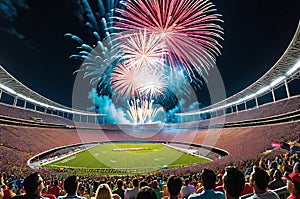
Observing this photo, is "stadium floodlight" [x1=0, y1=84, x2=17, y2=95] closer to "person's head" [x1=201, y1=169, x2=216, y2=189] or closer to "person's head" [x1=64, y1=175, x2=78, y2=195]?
"person's head" [x1=64, y1=175, x2=78, y2=195]

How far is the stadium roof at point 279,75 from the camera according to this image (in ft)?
99.7

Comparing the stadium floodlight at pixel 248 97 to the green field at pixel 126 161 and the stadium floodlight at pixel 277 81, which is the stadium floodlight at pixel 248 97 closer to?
the stadium floodlight at pixel 277 81

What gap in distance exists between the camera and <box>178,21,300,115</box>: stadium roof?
30391mm

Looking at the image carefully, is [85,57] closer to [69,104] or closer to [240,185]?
[240,185]

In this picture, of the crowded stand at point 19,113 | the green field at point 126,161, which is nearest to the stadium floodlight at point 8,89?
the crowded stand at point 19,113

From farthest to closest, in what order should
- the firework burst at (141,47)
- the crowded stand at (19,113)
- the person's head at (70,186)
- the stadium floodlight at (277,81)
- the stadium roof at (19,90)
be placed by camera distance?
the crowded stand at (19,113) → the stadium roof at (19,90) → the stadium floodlight at (277,81) → the firework burst at (141,47) → the person's head at (70,186)

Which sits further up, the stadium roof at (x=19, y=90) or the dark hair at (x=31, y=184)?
the stadium roof at (x=19, y=90)

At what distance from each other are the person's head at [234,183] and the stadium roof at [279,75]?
29097 mm

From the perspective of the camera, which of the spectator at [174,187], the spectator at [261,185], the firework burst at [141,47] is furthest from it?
the firework burst at [141,47]

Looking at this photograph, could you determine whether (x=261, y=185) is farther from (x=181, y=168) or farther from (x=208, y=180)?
(x=181, y=168)

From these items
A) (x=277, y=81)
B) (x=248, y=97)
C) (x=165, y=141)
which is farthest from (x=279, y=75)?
(x=165, y=141)

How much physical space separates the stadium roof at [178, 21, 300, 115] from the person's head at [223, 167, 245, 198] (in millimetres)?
29097

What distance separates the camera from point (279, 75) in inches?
1596

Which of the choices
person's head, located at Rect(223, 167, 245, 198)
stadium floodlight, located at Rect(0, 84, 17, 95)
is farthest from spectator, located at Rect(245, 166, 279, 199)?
stadium floodlight, located at Rect(0, 84, 17, 95)
